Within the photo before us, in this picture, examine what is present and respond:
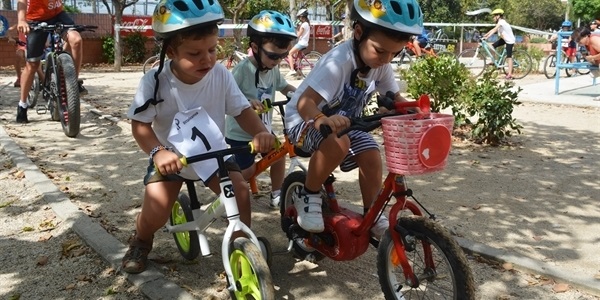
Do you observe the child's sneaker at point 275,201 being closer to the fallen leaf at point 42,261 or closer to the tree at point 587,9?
the fallen leaf at point 42,261

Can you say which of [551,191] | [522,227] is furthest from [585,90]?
[522,227]

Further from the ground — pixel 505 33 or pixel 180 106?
pixel 505 33

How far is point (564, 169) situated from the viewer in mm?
6094

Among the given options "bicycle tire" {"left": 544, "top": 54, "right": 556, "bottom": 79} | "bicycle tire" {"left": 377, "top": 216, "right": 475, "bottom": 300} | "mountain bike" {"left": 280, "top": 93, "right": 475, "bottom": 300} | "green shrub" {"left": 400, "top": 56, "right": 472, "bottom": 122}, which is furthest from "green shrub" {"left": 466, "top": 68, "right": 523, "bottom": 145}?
"bicycle tire" {"left": 544, "top": 54, "right": 556, "bottom": 79}

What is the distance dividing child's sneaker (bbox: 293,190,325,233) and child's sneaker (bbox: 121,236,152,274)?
897mm

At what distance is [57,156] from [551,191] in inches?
189

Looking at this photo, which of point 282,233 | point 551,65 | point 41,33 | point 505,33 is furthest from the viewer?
point 551,65

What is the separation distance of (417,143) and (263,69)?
85.3 inches

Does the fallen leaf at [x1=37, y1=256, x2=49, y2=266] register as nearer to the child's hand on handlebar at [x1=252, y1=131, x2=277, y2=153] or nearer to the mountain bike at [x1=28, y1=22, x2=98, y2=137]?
the child's hand on handlebar at [x1=252, y1=131, x2=277, y2=153]

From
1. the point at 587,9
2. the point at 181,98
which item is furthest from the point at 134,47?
the point at 587,9

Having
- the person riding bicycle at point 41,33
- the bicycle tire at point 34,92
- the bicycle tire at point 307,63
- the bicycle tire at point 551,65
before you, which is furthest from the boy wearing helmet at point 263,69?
the bicycle tire at point 551,65

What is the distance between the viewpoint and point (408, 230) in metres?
2.73

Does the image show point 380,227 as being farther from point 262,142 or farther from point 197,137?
point 197,137

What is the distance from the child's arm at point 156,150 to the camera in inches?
105
